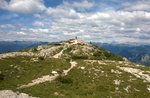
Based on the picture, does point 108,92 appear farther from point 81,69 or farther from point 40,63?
point 40,63

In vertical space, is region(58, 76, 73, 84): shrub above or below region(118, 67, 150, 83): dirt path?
above

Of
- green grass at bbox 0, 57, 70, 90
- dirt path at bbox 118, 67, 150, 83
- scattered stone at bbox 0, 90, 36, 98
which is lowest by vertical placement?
dirt path at bbox 118, 67, 150, 83

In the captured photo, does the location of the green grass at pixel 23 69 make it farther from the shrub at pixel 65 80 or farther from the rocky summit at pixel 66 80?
the shrub at pixel 65 80

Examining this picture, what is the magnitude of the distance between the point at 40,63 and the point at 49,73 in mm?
10267

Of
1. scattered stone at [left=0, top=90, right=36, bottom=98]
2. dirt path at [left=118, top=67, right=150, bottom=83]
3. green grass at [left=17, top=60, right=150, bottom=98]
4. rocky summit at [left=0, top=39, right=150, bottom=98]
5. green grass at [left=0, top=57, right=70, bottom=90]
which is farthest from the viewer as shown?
dirt path at [left=118, top=67, right=150, bottom=83]

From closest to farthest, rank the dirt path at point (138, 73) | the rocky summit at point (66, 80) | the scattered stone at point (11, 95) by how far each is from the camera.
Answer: the scattered stone at point (11, 95)
the rocky summit at point (66, 80)
the dirt path at point (138, 73)

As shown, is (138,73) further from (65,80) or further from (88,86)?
(65,80)

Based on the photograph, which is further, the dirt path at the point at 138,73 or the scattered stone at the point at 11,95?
the dirt path at the point at 138,73

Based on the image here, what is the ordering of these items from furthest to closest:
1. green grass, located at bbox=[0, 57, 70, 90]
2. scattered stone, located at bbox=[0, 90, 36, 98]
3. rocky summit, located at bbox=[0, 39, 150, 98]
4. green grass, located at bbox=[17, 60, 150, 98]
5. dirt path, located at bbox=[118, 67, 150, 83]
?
1. dirt path, located at bbox=[118, 67, 150, 83]
2. green grass, located at bbox=[0, 57, 70, 90]
3. rocky summit, located at bbox=[0, 39, 150, 98]
4. green grass, located at bbox=[17, 60, 150, 98]
5. scattered stone, located at bbox=[0, 90, 36, 98]

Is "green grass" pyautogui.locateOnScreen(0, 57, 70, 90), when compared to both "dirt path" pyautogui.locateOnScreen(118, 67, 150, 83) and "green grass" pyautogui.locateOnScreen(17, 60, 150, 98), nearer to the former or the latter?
"green grass" pyautogui.locateOnScreen(17, 60, 150, 98)

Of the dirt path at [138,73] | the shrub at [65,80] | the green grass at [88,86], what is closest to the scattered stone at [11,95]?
the green grass at [88,86]

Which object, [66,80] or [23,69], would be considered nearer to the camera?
[66,80]

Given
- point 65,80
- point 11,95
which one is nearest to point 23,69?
point 65,80

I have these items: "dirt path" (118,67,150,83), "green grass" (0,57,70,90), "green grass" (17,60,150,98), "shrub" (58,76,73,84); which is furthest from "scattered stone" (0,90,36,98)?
"dirt path" (118,67,150,83)
